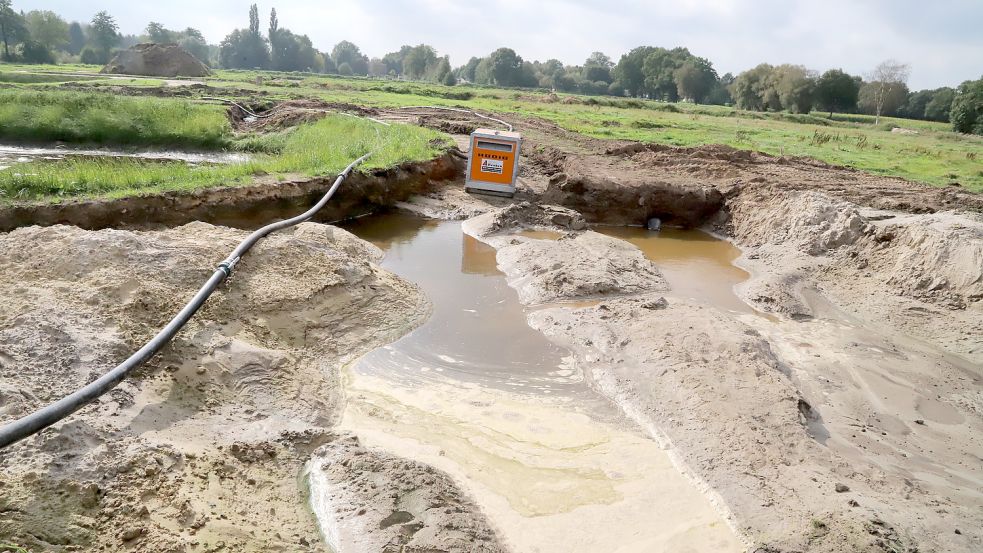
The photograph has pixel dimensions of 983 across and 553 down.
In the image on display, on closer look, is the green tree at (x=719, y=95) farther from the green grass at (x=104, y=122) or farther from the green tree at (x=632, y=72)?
the green grass at (x=104, y=122)

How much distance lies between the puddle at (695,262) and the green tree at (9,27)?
225 feet

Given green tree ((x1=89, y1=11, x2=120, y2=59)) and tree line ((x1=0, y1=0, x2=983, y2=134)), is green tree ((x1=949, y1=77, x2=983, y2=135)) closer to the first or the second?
tree line ((x1=0, y1=0, x2=983, y2=134))

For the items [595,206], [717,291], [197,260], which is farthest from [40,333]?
[595,206]

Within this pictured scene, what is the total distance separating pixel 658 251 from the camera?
10438 mm

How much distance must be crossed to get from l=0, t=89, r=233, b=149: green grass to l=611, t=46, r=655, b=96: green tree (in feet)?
245

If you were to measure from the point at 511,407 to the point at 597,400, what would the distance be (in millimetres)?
797

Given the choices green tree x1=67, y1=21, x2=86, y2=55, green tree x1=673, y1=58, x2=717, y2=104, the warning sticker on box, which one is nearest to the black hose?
the warning sticker on box

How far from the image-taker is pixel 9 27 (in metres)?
59.2

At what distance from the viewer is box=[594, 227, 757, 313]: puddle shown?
8125mm

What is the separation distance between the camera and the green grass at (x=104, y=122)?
1681 cm

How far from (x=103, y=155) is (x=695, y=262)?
51.7ft

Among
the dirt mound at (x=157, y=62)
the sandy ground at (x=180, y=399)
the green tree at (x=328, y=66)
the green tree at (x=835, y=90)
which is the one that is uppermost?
the green tree at (x=328, y=66)

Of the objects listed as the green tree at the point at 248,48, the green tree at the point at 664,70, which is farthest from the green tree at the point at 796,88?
the green tree at the point at 248,48

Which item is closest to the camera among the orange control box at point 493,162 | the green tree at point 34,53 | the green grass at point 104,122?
the orange control box at point 493,162
